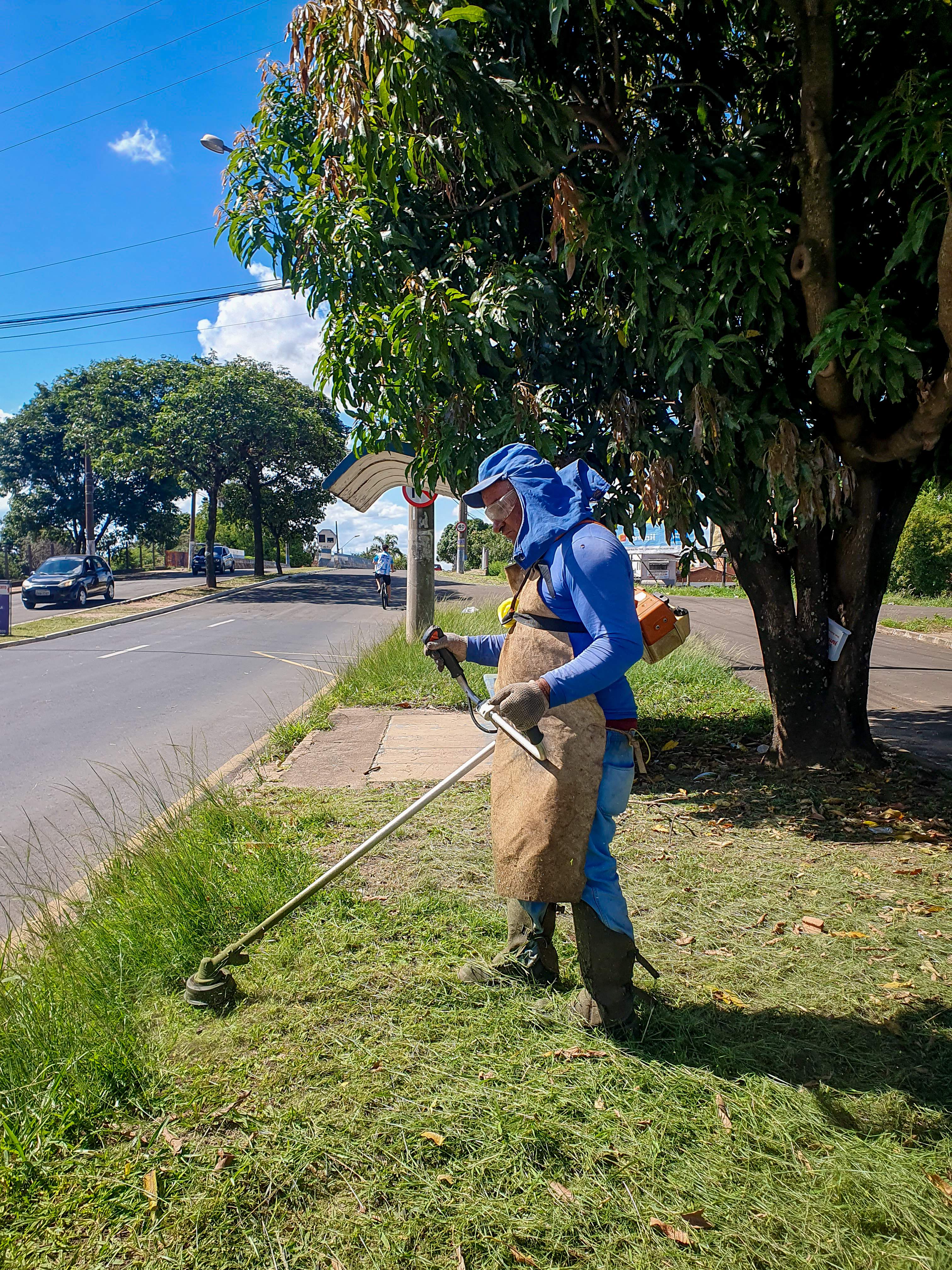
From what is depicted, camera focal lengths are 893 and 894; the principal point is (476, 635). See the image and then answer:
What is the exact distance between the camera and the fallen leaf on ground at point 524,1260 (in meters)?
2.07

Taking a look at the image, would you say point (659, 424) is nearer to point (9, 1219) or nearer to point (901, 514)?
point (901, 514)

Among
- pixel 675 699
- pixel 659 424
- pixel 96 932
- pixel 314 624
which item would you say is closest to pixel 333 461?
pixel 314 624

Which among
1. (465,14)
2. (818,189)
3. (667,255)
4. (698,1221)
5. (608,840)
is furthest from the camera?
(667,255)

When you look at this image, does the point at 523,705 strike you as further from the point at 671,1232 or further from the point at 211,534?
the point at 211,534

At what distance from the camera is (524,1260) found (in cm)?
208

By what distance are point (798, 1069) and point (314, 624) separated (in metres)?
19.9

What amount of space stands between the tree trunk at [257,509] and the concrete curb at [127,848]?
1257 inches

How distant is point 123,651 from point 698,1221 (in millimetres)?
15611

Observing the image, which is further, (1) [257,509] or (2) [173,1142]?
(1) [257,509]

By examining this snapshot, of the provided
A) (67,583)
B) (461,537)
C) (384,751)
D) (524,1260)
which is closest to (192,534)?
(461,537)

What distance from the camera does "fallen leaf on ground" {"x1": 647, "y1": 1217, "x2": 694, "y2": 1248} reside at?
6.99 ft

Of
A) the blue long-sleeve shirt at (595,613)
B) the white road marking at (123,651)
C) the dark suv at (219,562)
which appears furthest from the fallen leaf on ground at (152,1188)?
the dark suv at (219,562)

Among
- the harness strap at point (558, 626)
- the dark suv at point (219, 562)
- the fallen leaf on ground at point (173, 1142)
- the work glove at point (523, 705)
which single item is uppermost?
the harness strap at point (558, 626)

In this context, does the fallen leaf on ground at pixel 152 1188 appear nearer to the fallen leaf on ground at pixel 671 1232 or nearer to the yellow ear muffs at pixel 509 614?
the fallen leaf on ground at pixel 671 1232
